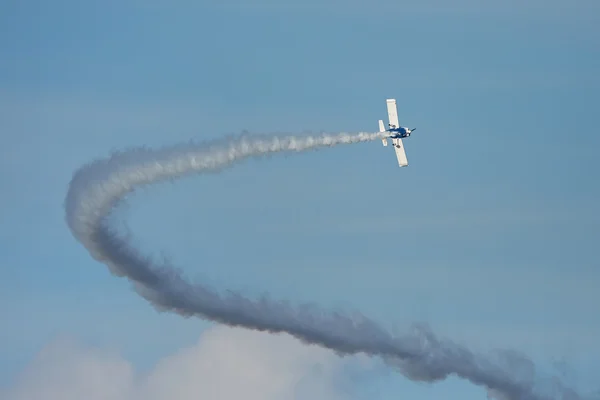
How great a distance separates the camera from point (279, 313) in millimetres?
124250

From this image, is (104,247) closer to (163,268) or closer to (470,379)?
(163,268)

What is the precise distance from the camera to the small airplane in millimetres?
122562

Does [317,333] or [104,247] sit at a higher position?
[104,247]

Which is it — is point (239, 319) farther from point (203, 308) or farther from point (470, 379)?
point (470, 379)

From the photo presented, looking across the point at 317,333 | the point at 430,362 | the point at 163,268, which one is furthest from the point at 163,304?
the point at 430,362

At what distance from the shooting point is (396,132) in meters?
123

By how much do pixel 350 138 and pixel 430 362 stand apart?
17251 millimetres

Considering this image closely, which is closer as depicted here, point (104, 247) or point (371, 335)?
point (104, 247)

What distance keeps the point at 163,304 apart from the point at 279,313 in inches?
318

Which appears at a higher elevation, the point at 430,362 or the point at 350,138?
the point at 350,138

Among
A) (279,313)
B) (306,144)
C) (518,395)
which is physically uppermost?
(306,144)

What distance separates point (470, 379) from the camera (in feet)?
420

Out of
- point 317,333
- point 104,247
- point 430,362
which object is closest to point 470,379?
point 430,362

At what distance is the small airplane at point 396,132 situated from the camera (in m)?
123
